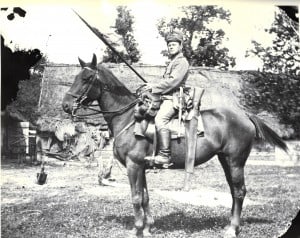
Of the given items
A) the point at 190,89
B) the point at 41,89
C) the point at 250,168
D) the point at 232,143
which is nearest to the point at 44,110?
the point at 41,89

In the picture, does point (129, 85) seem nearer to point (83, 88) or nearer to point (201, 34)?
point (83, 88)

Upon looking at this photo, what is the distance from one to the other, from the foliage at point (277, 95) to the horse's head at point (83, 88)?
1.94 meters

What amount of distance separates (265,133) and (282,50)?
1074mm

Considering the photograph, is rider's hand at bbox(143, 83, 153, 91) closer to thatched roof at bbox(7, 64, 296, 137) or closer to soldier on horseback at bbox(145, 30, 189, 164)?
soldier on horseback at bbox(145, 30, 189, 164)

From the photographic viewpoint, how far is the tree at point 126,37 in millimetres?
4535

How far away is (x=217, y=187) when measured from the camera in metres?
5.00

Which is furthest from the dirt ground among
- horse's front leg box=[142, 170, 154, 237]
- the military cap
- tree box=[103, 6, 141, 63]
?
the military cap

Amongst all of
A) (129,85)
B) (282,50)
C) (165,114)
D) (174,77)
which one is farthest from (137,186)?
(282,50)

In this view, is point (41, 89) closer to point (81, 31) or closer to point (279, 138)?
point (81, 31)

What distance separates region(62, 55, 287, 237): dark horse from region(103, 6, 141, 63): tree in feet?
1.29

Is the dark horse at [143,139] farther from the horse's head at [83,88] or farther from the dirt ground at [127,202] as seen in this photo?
the dirt ground at [127,202]

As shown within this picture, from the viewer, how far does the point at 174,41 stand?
4.45 m

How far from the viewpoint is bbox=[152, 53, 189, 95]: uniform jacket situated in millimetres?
4379

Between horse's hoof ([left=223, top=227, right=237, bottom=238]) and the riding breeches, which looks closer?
the riding breeches
